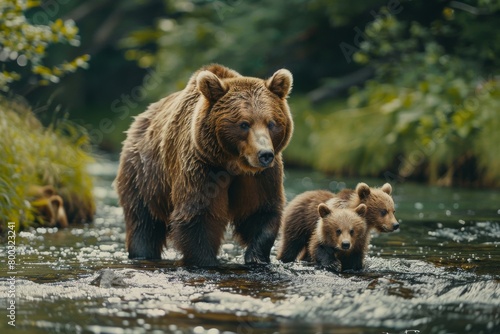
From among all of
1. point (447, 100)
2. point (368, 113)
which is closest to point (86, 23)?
point (368, 113)

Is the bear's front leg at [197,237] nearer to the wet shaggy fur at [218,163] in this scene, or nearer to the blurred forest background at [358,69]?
the wet shaggy fur at [218,163]

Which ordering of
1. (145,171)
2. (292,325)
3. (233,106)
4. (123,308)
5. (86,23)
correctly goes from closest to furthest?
(292,325)
(123,308)
(233,106)
(145,171)
(86,23)

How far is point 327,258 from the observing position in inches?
267

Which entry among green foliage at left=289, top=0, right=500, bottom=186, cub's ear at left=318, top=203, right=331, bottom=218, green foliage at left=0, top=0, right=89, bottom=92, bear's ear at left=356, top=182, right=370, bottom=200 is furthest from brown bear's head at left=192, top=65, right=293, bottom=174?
green foliage at left=289, top=0, right=500, bottom=186

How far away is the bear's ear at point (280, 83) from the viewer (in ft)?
20.9

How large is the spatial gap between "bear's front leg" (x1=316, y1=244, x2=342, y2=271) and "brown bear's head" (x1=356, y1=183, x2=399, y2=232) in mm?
461

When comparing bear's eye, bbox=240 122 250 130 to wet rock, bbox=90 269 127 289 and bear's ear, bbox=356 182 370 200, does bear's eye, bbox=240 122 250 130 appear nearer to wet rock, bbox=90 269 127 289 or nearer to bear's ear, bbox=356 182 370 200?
wet rock, bbox=90 269 127 289

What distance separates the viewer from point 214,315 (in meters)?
4.82

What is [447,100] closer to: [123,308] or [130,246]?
[130,246]

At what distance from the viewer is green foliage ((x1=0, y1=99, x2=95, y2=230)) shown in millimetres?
9055

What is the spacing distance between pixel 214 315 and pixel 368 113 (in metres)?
12.0

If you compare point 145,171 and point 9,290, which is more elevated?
point 145,171

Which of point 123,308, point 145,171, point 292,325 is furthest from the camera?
point 145,171

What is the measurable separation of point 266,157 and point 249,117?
0.36m
